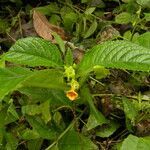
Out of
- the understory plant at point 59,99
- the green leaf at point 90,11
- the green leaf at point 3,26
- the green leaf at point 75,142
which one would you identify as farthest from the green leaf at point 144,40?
the green leaf at point 3,26

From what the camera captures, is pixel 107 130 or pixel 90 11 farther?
pixel 90 11

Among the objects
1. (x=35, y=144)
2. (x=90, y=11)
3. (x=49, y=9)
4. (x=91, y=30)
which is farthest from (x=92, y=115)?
(x=49, y=9)

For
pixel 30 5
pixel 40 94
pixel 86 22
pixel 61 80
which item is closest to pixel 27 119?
pixel 40 94

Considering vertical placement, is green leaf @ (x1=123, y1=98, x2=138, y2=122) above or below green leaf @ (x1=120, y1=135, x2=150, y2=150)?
below

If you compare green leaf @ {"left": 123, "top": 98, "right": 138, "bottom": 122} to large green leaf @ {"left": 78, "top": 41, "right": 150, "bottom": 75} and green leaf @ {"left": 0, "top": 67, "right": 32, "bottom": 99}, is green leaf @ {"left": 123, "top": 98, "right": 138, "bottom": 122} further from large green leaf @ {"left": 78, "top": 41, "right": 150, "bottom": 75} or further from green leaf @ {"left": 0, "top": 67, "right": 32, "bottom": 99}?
green leaf @ {"left": 0, "top": 67, "right": 32, "bottom": 99}

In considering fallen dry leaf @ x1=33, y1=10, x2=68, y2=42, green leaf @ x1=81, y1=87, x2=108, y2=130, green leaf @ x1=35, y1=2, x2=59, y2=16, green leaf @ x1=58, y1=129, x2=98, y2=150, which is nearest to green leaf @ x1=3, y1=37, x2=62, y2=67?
green leaf @ x1=81, y1=87, x2=108, y2=130

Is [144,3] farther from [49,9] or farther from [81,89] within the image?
[81,89]

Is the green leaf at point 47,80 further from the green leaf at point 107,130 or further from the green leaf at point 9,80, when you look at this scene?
the green leaf at point 107,130
